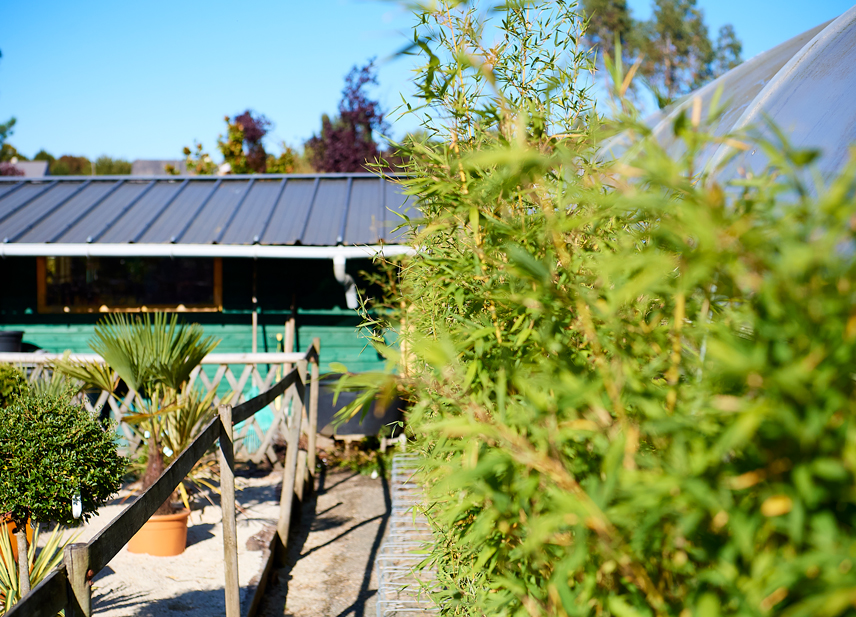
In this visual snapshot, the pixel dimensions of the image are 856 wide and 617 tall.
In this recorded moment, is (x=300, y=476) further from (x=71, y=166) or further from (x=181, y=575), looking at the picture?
(x=71, y=166)

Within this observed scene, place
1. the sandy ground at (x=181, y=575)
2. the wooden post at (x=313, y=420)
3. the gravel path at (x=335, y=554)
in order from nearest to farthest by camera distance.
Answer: the sandy ground at (x=181, y=575) → the gravel path at (x=335, y=554) → the wooden post at (x=313, y=420)

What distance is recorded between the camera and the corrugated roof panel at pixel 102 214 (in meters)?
7.71

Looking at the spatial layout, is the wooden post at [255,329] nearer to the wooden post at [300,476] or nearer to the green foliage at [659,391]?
the wooden post at [300,476]

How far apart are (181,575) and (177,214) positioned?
5.51 metres

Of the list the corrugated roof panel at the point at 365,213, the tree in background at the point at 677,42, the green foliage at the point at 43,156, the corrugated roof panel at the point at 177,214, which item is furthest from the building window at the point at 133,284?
the green foliage at the point at 43,156

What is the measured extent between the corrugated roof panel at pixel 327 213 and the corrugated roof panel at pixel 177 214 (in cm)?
168

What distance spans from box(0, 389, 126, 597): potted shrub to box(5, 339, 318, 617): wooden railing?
0.73m

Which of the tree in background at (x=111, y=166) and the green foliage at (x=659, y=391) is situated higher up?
the tree in background at (x=111, y=166)

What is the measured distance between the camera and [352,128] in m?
17.0

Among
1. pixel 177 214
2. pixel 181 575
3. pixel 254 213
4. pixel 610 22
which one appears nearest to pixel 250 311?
pixel 254 213

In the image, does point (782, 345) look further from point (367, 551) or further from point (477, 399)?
point (367, 551)

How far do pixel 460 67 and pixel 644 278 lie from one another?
3.37 feet

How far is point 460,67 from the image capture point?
1649mm

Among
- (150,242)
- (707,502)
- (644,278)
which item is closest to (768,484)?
(707,502)
